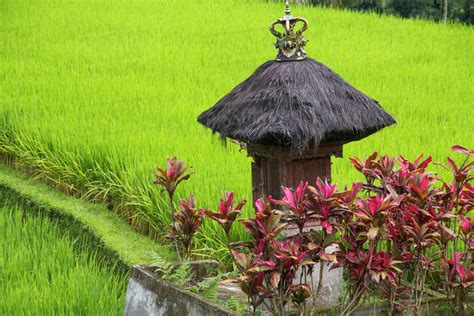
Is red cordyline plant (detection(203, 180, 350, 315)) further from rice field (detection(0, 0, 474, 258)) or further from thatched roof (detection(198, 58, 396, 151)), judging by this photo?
rice field (detection(0, 0, 474, 258))

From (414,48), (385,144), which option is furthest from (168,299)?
(414,48)

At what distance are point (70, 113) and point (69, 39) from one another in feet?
13.0

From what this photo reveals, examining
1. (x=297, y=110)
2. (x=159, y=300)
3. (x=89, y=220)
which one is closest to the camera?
(x=297, y=110)

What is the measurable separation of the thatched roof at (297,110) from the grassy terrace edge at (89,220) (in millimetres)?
1324

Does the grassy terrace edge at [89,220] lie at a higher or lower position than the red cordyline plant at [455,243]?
lower

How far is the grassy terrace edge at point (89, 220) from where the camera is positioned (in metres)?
4.97

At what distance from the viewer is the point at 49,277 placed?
15.8ft

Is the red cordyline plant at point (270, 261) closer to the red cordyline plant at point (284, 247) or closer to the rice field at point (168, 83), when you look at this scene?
the red cordyline plant at point (284, 247)

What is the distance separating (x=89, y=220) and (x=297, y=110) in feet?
7.25

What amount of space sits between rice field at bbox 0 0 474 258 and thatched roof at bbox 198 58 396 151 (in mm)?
1030

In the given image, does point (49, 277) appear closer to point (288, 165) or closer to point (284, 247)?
point (288, 165)

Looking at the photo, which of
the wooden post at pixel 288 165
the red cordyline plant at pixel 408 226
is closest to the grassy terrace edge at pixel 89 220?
the wooden post at pixel 288 165

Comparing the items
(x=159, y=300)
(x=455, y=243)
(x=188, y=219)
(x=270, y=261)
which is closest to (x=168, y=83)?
(x=188, y=219)

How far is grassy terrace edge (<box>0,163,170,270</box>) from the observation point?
16.3 ft
